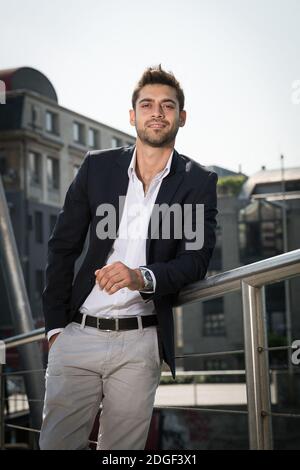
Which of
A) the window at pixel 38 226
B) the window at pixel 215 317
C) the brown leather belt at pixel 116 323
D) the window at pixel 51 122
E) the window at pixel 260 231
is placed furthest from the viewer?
the window at pixel 260 231

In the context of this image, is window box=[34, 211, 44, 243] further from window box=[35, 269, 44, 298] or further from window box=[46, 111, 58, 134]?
window box=[46, 111, 58, 134]

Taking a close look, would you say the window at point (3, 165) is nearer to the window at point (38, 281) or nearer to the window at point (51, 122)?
the window at point (51, 122)

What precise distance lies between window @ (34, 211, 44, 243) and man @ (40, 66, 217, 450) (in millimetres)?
35451

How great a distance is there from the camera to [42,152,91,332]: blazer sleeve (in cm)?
263

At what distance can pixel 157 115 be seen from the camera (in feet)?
8.43

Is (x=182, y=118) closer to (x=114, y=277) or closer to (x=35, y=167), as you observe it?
(x=114, y=277)

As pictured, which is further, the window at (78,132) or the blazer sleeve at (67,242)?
the window at (78,132)

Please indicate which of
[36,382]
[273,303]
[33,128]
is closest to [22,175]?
[33,128]

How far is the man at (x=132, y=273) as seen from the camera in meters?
2.42

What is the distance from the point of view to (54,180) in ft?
133

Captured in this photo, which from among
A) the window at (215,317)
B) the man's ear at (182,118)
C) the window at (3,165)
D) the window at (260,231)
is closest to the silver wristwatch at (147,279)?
the man's ear at (182,118)

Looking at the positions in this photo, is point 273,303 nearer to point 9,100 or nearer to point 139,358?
point 9,100

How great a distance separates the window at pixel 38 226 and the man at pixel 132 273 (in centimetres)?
3545
